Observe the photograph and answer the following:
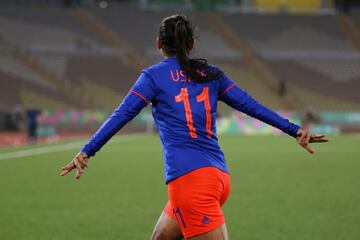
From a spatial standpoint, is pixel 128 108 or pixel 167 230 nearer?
pixel 128 108

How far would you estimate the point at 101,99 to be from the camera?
40500mm

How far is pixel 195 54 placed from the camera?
1533 inches

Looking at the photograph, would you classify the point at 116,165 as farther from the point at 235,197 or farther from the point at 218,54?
the point at 218,54

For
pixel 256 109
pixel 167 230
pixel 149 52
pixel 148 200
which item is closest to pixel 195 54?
pixel 149 52

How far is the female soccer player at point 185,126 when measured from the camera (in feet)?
11.9

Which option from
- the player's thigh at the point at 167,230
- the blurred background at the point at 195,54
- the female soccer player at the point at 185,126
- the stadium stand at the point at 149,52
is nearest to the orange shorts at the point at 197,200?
the female soccer player at the point at 185,126

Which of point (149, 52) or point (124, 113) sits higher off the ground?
point (149, 52)

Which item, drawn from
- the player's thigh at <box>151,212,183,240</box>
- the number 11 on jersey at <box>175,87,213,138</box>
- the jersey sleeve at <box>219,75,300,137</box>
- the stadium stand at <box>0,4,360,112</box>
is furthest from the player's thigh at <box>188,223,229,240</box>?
the stadium stand at <box>0,4,360,112</box>

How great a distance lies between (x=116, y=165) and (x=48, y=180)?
370 centimetres

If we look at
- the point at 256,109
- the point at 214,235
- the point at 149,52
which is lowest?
the point at 214,235

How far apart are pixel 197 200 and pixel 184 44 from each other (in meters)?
0.89

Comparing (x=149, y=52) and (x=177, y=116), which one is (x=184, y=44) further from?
(x=149, y=52)

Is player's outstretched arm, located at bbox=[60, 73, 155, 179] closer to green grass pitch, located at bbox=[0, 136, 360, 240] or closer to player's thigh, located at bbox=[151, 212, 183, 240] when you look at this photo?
player's thigh, located at bbox=[151, 212, 183, 240]

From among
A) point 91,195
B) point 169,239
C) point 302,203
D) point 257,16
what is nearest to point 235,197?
point 302,203
